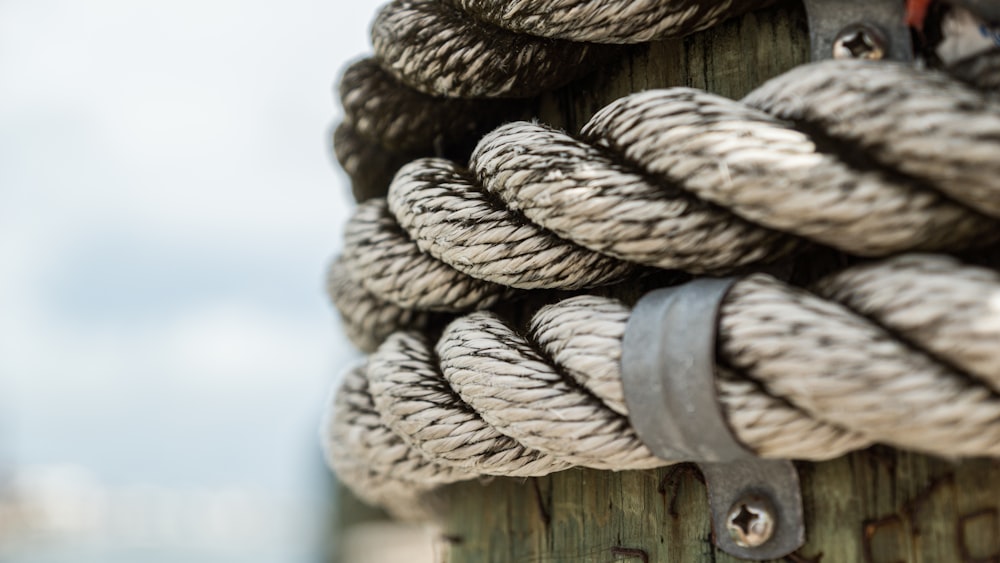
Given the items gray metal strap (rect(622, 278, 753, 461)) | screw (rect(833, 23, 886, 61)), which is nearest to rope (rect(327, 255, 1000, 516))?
gray metal strap (rect(622, 278, 753, 461))

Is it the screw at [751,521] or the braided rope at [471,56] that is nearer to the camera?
the screw at [751,521]

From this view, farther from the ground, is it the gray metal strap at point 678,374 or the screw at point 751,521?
the gray metal strap at point 678,374

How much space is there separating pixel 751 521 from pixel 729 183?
0.76ft

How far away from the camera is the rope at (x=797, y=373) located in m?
0.51

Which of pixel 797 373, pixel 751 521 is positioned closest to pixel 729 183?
pixel 797 373

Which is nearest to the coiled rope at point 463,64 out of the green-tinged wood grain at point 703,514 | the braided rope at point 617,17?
the braided rope at point 617,17

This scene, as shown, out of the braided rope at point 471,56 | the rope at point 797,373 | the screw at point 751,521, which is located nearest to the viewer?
the rope at point 797,373

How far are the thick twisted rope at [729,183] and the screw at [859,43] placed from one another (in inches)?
1.9

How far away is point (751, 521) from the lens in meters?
0.61

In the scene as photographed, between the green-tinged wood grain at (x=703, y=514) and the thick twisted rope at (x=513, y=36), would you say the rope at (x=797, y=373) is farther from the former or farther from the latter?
the thick twisted rope at (x=513, y=36)

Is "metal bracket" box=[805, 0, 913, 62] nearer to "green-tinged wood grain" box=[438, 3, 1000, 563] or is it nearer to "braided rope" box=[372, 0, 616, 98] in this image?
"green-tinged wood grain" box=[438, 3, 1000, 563]

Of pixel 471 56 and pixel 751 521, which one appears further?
pixel 471 56

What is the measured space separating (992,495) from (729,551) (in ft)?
0.57

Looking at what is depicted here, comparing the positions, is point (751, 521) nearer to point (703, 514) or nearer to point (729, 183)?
point (703, 514)
